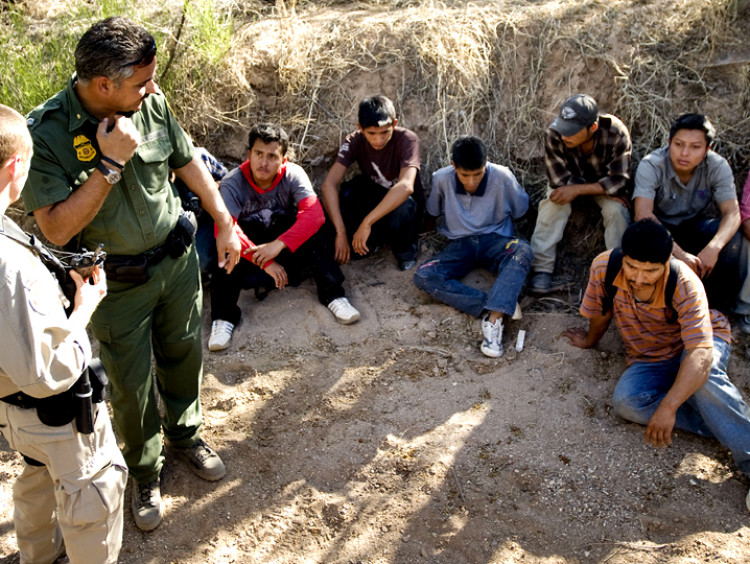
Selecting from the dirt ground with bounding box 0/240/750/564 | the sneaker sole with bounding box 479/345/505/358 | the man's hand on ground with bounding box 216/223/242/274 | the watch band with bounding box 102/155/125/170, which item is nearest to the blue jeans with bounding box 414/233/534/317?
the dirt ground with bounding box 0/240/750/564

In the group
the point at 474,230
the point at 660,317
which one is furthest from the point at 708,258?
the point at 474,230

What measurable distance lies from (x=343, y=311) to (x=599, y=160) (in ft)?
5.92

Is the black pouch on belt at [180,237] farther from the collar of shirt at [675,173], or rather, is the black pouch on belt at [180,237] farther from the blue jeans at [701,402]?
the collar of shirt at [675,173]

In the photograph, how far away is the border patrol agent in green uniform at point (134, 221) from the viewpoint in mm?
2400

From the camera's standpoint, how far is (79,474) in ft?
7.30

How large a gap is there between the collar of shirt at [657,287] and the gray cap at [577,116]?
1113mm

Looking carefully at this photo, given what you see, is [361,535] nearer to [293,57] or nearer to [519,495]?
[519,495]

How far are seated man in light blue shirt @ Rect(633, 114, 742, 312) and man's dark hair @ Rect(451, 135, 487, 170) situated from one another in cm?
91

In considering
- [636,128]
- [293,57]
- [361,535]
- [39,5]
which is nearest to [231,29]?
[293,57]

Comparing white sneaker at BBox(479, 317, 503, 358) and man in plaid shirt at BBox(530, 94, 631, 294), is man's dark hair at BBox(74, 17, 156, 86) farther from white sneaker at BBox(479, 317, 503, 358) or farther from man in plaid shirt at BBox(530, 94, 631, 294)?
man in plaid shirt at BBox(530, 94, 631, 294)

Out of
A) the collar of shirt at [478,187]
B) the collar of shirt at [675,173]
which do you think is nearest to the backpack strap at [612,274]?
the collar of shirt at [675,173]

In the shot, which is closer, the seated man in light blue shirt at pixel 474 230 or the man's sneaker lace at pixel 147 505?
the man's sneaker lace at pixel 147 505

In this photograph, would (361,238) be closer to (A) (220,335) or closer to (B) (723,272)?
(A) (220,335)

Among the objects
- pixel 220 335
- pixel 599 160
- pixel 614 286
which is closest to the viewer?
pixel 614 286
